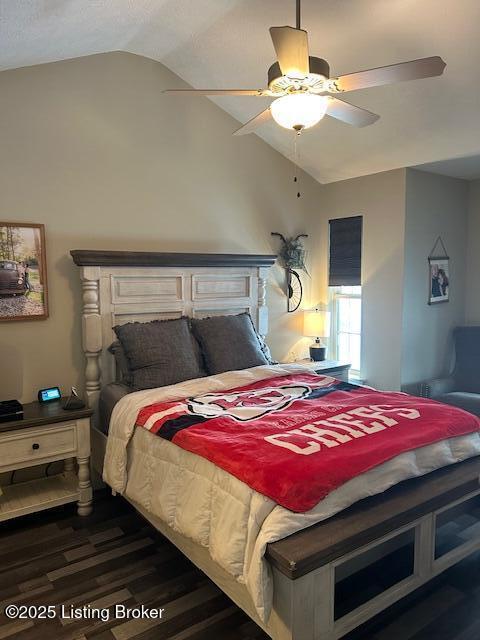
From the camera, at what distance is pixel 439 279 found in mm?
4328

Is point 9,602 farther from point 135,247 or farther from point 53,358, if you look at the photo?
point 135,247

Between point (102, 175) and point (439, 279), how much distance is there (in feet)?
9.81

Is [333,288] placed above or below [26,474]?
above

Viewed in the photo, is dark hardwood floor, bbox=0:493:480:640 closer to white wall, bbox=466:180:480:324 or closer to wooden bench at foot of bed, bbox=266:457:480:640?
wooden bench at foot of bed, bbox=266:457:480:640

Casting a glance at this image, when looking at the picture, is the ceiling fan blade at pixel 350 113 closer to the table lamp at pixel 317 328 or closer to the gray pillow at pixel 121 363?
the gray pillow at pixel 121 363

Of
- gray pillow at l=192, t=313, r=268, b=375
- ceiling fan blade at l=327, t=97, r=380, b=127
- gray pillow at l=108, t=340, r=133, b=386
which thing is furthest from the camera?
gray pillow at l=192, t=313, r=268, b=375

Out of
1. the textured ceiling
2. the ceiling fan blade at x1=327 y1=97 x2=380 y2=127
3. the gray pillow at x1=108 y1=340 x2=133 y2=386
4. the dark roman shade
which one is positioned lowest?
the gray pillow at x1=108 y1=340 x2=133 y2=386

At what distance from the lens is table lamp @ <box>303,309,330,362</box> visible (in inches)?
174

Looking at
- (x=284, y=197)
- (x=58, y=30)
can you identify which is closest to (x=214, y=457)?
(x=58, y=30)

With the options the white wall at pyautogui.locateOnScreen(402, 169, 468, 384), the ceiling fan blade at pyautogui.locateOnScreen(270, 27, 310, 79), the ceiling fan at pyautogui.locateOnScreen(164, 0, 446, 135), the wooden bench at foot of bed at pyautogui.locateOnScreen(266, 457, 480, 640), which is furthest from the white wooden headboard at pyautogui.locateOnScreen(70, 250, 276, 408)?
the wooden bench at foot of bed at pyautogui.locateOnScreen(266, 457, 480, 640)

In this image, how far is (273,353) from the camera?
450 centimetres

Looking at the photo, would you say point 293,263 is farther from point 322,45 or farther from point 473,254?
point 322,45

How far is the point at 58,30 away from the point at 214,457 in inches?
91.4

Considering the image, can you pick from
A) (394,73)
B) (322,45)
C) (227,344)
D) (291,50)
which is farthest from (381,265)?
(291,50)
